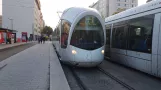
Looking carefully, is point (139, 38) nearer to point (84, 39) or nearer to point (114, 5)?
point (84, 39)

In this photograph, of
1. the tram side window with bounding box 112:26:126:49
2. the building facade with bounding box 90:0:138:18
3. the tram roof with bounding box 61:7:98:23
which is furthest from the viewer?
the building facade with bounding box 90:0:138:18

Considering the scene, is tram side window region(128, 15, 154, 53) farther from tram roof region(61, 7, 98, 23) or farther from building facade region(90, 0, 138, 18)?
building facade region(90, 0, 138, 18)

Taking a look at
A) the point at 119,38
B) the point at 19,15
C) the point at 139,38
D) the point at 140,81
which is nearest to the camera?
the point at 140,81

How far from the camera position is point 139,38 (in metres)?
9.16

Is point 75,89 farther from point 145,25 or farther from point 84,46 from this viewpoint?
point 145,25

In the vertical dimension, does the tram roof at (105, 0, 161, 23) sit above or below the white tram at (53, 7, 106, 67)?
above

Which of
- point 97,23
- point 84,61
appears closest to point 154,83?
point 84,61

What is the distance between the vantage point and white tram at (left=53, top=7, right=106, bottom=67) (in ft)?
30.5

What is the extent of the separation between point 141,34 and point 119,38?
248 centimetres

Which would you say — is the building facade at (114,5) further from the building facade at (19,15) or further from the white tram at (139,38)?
the white tram at (139,38)

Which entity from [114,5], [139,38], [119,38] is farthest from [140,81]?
[114,5]

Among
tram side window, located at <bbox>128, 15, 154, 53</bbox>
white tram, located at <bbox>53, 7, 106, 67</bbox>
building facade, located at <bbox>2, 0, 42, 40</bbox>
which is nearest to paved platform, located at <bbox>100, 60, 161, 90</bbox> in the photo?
tram side window, located at <bbox>128, 15, 154, 53</bbox>

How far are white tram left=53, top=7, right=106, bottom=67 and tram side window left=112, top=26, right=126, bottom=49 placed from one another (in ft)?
4.61

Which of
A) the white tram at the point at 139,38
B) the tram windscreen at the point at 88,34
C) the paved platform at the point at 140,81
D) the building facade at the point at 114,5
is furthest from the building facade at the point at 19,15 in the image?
the paved platform at the point at 140,81
